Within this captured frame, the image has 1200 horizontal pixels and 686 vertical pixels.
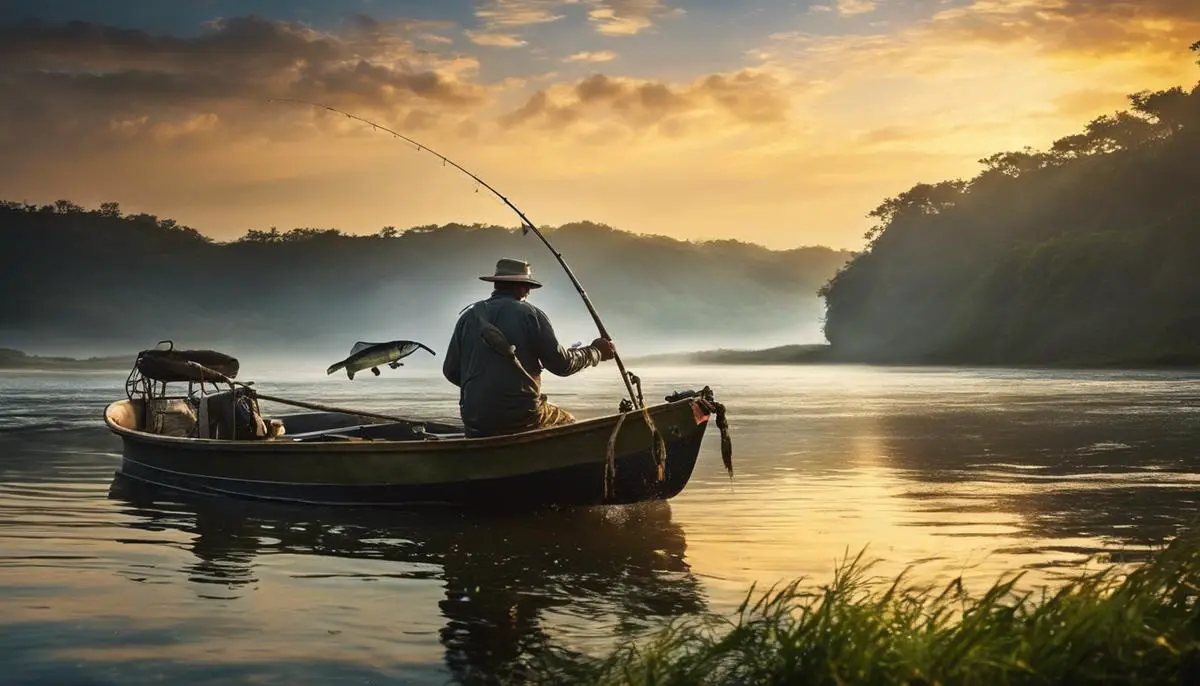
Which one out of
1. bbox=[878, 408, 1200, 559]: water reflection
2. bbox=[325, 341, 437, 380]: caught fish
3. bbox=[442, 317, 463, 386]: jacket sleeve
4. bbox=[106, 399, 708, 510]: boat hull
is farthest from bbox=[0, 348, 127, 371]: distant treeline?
bbox=[442, 317, 463, 386]: jacket sleeve

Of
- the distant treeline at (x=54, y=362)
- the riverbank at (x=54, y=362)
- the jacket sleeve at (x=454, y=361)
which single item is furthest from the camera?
the distant treeline at (x=54, y=362)

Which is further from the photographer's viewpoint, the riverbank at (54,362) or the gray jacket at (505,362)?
the riverbank at (54,362)

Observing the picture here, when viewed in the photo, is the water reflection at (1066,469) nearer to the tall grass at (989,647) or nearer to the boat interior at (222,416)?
the tall grass at (989,647)

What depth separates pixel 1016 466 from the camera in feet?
52.1

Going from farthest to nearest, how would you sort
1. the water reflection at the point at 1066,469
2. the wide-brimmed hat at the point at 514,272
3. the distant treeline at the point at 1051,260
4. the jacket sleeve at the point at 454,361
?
the distant treeline at the point at 1051,260, the jacket sleeve at the point at 454,361, the wide-brimmed hat at the point at 514,272, the water reflection at the point at 1066,469

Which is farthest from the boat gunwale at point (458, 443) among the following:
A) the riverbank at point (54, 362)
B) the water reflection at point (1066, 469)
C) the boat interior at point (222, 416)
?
the riverbank at point (54, 362)

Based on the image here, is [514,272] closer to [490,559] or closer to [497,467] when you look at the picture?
[497,467]

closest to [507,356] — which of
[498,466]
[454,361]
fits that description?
[454,361]

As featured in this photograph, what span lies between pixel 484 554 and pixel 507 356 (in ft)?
6.37

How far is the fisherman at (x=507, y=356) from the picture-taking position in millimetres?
10680

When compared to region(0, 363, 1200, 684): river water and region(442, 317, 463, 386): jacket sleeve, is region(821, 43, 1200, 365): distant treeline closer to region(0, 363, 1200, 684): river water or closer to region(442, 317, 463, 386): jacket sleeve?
region(0, 363, 1200, 684): river water

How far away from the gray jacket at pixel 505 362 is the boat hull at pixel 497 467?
33cm

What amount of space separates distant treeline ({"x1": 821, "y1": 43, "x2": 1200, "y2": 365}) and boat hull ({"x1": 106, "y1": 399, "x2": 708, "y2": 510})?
5575cm

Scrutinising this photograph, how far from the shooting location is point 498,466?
36.0 feet
